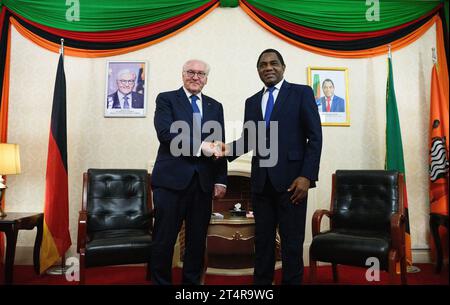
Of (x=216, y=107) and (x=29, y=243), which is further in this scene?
(x=29, y=243)

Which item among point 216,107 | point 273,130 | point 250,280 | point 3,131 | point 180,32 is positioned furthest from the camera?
point 180,32

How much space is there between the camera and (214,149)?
227cm

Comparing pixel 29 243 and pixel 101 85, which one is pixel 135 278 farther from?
pixel 101 85

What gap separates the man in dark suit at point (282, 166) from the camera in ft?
7.21

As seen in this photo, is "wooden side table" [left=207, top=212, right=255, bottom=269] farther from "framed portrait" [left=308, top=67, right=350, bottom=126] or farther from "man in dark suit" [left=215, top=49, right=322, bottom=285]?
"framed portrait" [left=308, top=67, right=350, bottom=126]

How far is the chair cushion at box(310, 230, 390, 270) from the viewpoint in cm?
264

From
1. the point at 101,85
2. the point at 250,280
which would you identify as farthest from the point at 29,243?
the point at 250,280

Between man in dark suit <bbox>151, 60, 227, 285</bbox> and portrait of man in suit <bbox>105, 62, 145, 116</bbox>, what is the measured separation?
65.9 inches

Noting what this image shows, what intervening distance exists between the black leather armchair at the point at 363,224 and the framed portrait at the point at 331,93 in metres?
0.85

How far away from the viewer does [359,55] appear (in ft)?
13.4
